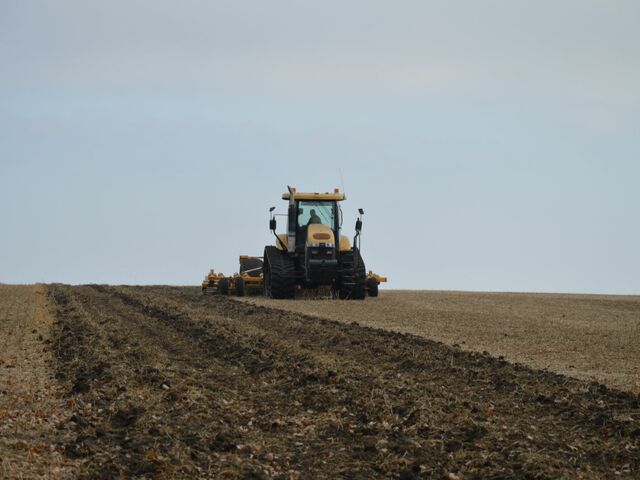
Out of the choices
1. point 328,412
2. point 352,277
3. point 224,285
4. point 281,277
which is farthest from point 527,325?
point 224,285

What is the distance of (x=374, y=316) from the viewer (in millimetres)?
23844

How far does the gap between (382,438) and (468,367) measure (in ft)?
16.4

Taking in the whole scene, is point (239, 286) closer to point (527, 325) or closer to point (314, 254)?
point (314, 254)

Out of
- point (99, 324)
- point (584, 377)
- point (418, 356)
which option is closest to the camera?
point (584, 377)

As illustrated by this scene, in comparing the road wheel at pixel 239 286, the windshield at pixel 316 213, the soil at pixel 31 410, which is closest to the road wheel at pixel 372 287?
the windshield at pixel 316 213

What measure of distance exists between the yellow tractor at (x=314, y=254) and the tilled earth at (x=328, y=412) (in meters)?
12.7

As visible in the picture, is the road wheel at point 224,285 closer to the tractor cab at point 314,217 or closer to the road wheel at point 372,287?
the tractor cab at point 314,217

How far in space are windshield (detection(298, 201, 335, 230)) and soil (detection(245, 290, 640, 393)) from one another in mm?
2876

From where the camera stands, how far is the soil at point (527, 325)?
1505 centimetres

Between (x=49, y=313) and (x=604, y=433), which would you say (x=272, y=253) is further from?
(x=604, y=433)

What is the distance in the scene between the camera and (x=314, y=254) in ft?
98.2

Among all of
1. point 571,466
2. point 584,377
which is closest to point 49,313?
point 584,377

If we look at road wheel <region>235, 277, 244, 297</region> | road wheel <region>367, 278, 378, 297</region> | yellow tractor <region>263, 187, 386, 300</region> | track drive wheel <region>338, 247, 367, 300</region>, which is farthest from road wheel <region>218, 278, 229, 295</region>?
road wheel <region>367, 278, 378, 297</region>

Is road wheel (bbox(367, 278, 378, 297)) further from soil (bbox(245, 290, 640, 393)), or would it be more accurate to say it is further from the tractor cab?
the tractor cab
